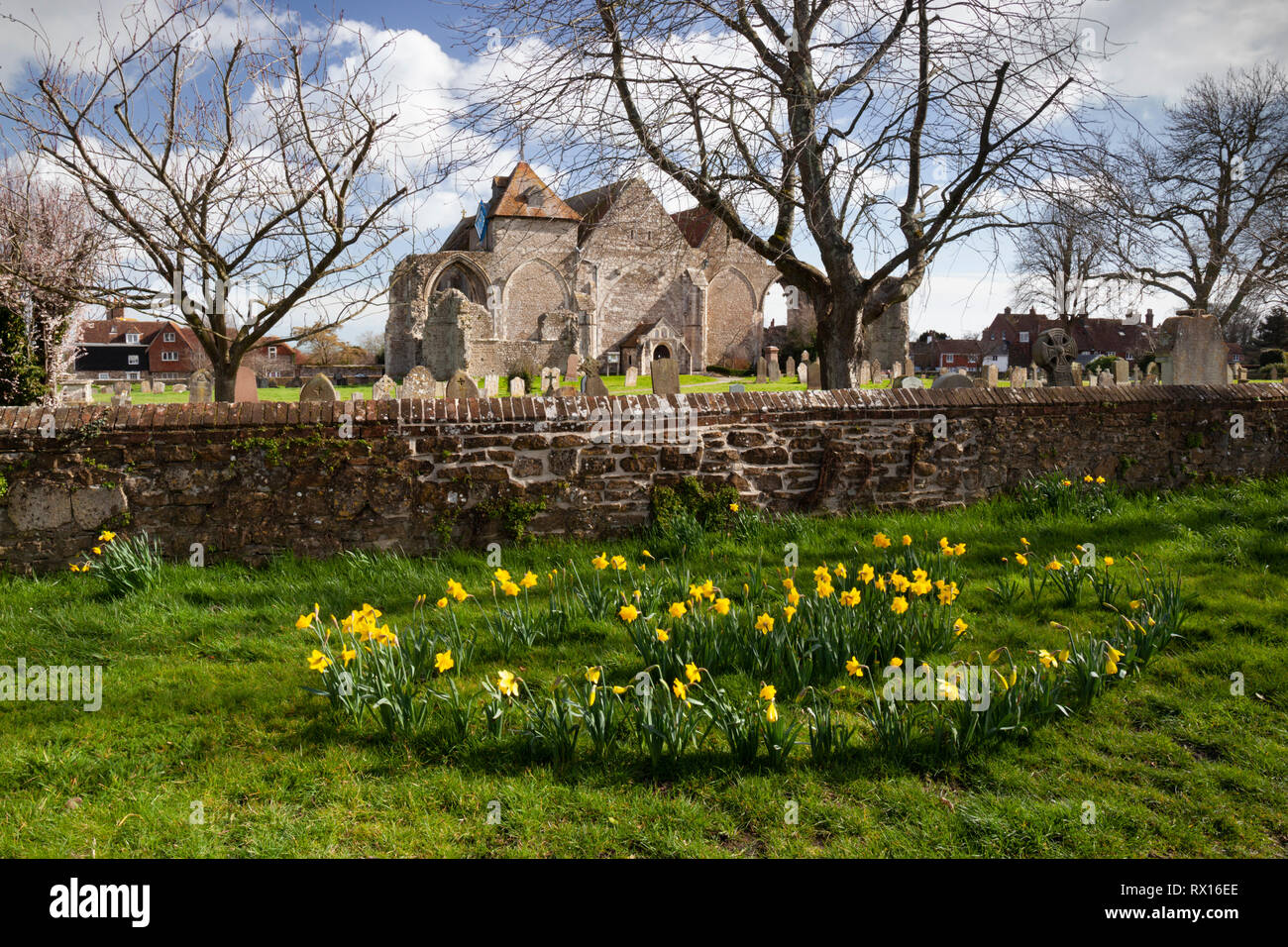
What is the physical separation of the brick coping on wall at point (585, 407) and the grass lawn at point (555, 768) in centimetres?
123

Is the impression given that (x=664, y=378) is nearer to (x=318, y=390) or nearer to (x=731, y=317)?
(x=318, y=390)

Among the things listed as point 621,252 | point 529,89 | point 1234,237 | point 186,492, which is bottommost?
point 186,492

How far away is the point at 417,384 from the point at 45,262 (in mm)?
7096

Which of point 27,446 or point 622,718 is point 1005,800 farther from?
point 27,446

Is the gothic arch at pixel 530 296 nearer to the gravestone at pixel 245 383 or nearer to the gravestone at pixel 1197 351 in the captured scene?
the gravestone at pixel 245 383

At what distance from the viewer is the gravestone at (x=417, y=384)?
15134 millimetres

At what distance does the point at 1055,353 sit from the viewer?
14.5m

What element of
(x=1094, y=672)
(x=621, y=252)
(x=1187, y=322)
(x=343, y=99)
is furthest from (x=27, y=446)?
(x=621, y=252)

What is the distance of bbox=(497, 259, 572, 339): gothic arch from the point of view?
4250cm

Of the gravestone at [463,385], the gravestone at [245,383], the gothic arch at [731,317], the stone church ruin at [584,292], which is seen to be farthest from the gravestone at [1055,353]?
the gothic arch at [731,317]

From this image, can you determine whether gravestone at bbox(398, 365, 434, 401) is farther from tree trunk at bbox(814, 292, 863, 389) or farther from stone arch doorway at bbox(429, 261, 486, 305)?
stone arch doorway at bbox(429, 261, 486, 305)

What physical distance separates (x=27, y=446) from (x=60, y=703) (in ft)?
8.00

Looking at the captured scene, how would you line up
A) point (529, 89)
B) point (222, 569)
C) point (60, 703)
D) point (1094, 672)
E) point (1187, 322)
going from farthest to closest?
point (1187, 322), point (529, 89), point (222, 569), point (60, 703), point (1094, 672)

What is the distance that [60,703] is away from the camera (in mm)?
3859
